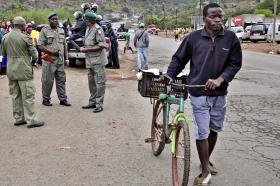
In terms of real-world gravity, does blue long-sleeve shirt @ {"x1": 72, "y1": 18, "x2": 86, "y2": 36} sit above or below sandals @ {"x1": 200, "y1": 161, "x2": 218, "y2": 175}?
above

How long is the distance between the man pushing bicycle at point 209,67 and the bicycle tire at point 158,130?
823mm

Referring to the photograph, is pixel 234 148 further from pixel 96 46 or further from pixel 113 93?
pixel 113 93

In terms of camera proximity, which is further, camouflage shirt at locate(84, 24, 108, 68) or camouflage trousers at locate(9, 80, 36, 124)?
camouflage shirt at locate(84, 24, 108, 68)

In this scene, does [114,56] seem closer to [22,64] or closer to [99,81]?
[99,81]

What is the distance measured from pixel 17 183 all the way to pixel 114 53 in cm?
1183

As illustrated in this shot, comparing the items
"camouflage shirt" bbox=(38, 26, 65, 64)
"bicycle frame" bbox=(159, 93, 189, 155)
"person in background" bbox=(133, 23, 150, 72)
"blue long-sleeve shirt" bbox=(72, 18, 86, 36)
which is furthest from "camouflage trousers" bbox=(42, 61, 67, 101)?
"person in background" bbox=(133, 23, 150, 72)

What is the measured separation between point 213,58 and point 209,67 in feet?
0.33

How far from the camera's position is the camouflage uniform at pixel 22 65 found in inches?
293

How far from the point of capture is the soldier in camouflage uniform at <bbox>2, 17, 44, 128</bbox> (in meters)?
7.44

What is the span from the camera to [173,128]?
4.73 metres

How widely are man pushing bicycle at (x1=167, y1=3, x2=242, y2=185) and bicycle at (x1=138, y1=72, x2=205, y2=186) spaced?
0.13 meters

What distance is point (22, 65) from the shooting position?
7461mm

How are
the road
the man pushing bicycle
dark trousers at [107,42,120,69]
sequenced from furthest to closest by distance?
dark trousers at [107,42,120,69]
the road
the man pushing bicycle

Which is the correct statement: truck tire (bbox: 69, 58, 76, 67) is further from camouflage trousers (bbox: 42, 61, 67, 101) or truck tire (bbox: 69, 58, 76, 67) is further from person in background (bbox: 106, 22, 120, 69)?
camouflage trousers (bbox: 42, 61, 67, 101)
